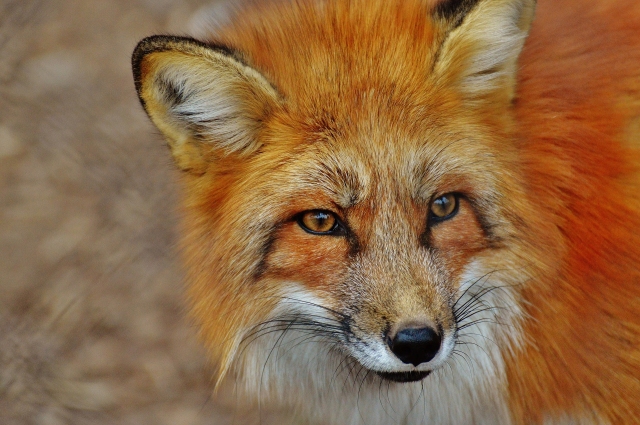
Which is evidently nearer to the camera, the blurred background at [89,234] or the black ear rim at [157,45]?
the black ear rim at [157,45]

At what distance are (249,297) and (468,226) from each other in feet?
2.86

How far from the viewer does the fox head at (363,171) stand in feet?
8.36

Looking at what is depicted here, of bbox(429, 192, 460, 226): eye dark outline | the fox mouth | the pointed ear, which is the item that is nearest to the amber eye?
bbox(429, 192, 460, 226): eye dark outline

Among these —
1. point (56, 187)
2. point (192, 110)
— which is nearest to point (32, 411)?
point (56, 187)

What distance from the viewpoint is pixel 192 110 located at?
2.75 m

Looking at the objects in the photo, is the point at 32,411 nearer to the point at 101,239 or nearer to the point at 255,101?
the point at 101,239

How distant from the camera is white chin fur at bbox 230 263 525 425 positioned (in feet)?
9.20

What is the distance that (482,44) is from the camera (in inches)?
104

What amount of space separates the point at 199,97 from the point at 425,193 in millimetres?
905

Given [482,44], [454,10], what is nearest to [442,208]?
[482,44]

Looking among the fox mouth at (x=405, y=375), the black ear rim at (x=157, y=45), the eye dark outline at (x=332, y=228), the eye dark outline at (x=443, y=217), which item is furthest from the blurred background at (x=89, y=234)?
the fox mouth at (x=405, y=375)

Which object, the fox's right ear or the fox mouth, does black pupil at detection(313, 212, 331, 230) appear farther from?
the fox mouth

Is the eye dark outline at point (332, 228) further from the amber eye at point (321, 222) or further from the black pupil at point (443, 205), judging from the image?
the black pupil at point (443, 205)

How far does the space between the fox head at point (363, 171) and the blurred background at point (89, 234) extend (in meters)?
0.99
